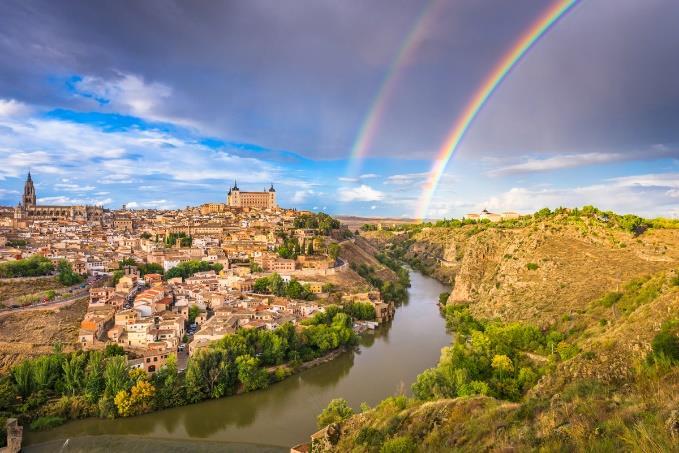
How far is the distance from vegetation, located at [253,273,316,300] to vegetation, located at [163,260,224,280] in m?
4.69

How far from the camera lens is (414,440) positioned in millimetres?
5805

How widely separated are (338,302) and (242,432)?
12.4 metres

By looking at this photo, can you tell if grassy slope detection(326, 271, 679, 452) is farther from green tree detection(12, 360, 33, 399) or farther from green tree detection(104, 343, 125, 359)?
green tree detection(12, 360, 33, 399)

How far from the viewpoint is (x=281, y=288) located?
23.7m

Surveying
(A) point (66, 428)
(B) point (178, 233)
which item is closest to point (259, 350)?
(A) point (66, 428)

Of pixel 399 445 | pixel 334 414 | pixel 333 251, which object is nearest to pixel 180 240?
pixel 333 251

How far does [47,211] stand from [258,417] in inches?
1805

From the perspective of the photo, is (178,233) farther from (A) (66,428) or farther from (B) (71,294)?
(A) (66,428)

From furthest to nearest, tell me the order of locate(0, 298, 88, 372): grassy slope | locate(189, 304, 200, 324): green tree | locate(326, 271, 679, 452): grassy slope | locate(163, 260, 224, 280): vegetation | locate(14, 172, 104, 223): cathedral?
locate(14, 172, 104, 223): cathedral
locate(163, 260, 224, 280): vegetation
locate(189, 304, 200, 324): green tree
locate(0, 298, 88, 372): grassy slope
locate(326, 271, 679, 452): grassy slope

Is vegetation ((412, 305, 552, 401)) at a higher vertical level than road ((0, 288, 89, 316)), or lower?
lower

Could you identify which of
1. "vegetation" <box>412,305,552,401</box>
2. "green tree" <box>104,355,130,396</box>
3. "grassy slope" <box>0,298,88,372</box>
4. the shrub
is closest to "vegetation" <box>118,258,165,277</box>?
"grassy slope" <box>0,298,88,372</box>

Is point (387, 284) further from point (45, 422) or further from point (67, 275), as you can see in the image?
point (45, 422)

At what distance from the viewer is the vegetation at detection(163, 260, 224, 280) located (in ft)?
83.1

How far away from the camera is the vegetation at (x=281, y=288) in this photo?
23406 mm
